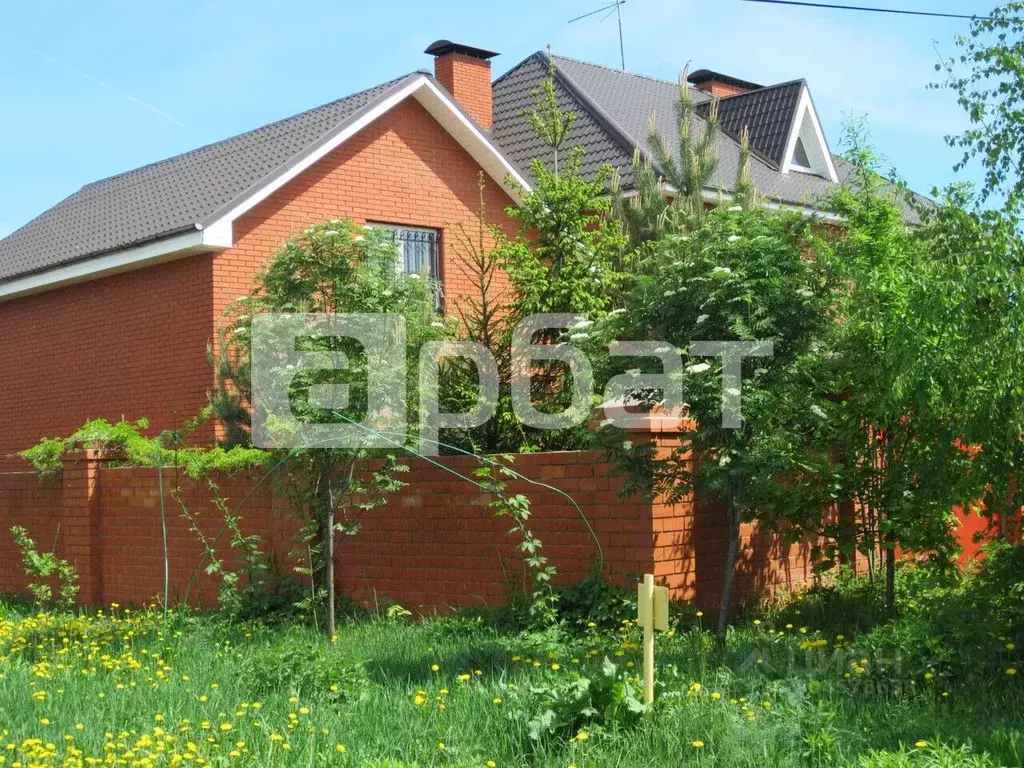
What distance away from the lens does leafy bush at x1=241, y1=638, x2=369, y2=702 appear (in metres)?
7.07

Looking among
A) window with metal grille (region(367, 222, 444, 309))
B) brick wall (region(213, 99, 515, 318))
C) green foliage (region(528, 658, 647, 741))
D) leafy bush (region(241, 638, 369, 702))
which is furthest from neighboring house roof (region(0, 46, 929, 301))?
green foliage (region(528, 658, 647, 741))

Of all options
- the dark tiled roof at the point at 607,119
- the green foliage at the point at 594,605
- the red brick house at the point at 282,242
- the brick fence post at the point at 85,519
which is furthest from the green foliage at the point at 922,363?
the dark tiled roof at the point at 607,119

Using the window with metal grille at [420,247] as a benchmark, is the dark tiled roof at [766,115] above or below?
above

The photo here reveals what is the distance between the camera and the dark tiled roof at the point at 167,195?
1566 cm

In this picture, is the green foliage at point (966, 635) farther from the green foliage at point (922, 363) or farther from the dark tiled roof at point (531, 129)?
the dark tiled roof at point (531, 129)

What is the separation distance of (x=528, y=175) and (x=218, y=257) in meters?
5.34

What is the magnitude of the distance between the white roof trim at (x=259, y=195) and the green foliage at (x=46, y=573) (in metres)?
3.66

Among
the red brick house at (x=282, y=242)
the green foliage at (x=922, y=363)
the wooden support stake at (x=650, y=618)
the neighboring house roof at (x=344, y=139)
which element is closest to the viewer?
the wooden support stake at (x=650, y=618)

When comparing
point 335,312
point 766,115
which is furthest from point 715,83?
point 335,312

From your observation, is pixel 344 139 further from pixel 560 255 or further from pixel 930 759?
pixel 930 759

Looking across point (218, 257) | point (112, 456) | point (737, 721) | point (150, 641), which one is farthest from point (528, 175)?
point (737, 721)

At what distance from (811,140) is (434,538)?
49.5 ft

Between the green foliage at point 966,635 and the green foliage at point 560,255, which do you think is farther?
the green foliage at point 560,255

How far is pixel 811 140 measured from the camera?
2273 cm
